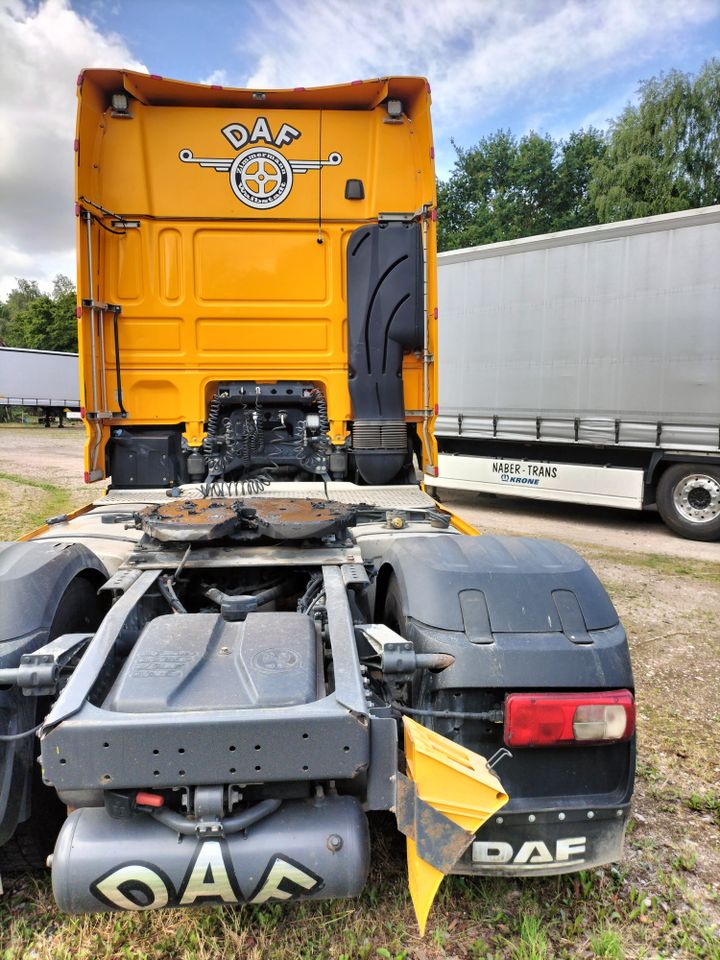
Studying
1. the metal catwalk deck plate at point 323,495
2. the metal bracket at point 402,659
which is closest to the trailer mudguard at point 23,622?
the metal bracket at point 402,659

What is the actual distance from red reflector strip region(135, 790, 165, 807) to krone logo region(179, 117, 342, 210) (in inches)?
155

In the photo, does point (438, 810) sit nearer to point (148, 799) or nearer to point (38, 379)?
point (148, 799)

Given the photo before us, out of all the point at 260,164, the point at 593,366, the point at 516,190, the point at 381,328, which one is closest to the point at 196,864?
the point at 381,328

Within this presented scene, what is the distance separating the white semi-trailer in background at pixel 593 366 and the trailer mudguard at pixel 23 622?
315 inches

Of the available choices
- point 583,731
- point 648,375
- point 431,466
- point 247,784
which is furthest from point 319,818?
point 648,375

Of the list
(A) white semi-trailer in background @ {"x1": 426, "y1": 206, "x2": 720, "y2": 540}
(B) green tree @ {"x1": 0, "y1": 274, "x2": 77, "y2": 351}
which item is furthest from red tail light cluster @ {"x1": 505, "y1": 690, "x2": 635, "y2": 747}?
(B) green tree @ {"x1": 0, "y1": 274, "x2": 77, "y2": 351}

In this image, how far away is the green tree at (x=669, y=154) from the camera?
67.6ft

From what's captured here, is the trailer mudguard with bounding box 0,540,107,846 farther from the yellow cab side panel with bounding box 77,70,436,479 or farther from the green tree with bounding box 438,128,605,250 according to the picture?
the green tree with bounding box 438,128,605,250

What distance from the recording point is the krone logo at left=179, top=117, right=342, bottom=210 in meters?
4.41

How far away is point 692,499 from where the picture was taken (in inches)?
336

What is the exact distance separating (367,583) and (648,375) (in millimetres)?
7545

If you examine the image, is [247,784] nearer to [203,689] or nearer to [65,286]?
[203,689]

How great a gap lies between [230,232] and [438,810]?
404 centimetres

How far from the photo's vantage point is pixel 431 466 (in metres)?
4.61
